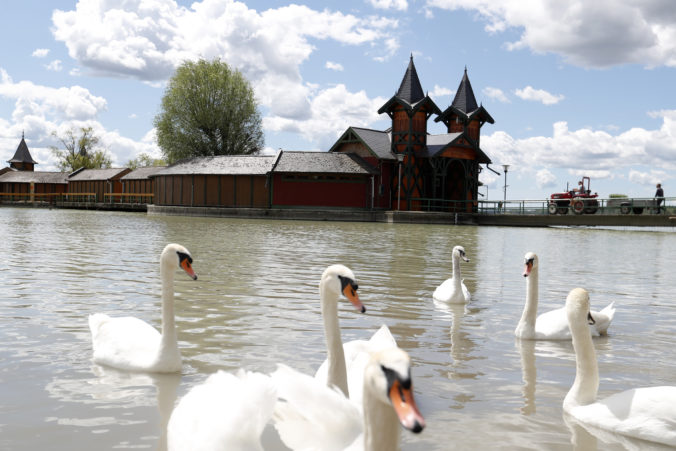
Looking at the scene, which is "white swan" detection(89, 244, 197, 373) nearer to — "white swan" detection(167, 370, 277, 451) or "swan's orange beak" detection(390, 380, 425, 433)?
"white swan" detection(167, 370, 277, 451)

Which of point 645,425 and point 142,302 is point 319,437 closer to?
point 645,425

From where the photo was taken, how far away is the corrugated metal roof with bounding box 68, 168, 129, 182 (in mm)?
73188

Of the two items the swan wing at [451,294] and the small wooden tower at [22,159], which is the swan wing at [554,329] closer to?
the swan wing at [451,294]

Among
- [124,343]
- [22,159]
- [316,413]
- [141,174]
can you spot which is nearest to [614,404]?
[316,413]

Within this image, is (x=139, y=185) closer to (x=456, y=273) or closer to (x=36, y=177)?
(x=36, y=177)

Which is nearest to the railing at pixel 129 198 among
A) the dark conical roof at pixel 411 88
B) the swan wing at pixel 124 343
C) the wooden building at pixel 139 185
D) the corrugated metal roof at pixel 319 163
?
the wooden building at pixel 139 185

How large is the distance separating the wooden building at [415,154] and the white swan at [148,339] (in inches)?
1499

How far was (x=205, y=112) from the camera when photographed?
192ft

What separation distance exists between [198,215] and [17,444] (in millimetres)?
44098

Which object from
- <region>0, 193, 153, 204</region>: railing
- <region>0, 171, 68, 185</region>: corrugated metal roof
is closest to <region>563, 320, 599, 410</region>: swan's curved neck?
<region>0, 193, 153, 204</region>: railing

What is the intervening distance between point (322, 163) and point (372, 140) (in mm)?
4490

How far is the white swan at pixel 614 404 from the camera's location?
13.4 feet

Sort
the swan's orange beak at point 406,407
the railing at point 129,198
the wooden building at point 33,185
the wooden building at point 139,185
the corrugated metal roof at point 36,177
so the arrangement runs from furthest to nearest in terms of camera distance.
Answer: the corrugated metal roof at point 36,177 → the wooden building at point 33,185 → the railing at point 129,198 → the wooden building at point 139,185 → the swan's orange beak at point 406,407

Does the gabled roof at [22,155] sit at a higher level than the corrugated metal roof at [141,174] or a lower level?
higher
